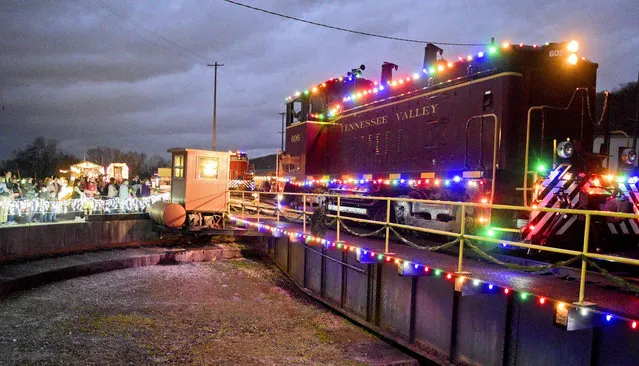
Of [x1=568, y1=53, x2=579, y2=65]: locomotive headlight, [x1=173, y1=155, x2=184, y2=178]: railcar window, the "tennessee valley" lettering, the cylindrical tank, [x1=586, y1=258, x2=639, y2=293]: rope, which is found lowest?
the cylindrical tank

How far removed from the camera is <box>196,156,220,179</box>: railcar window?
1670cm

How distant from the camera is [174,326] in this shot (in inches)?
385

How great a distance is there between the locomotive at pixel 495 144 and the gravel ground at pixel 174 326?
3.08 m

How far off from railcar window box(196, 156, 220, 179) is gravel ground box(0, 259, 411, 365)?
4.29 metres

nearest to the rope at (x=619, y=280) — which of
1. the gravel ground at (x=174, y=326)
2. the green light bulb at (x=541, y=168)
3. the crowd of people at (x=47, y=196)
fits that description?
the gravel ground at (x=174, y=326)

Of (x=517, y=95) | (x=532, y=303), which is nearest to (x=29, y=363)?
(x=532, y=303)

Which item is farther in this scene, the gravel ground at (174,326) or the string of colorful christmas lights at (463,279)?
the gravel ground at (174,326)

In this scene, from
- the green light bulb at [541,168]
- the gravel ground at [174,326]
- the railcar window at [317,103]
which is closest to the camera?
the gravel ground at [174,326]

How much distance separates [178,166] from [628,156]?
1358 centimetres

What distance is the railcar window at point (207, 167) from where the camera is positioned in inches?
658

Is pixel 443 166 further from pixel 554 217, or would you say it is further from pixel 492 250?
pixel 554 217

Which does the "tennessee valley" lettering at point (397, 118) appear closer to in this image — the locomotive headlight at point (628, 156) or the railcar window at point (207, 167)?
the locomotive headlight at point (628, 156)

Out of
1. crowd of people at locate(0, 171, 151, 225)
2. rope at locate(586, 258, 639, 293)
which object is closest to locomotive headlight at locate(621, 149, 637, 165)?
rope at locate(586, 258, 639, 293)

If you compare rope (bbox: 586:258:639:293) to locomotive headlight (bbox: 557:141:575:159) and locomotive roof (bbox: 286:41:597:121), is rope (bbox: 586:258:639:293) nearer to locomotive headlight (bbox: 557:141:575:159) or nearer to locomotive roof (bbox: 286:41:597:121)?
locomotive headlight (bbox: 557:141:575:159)
